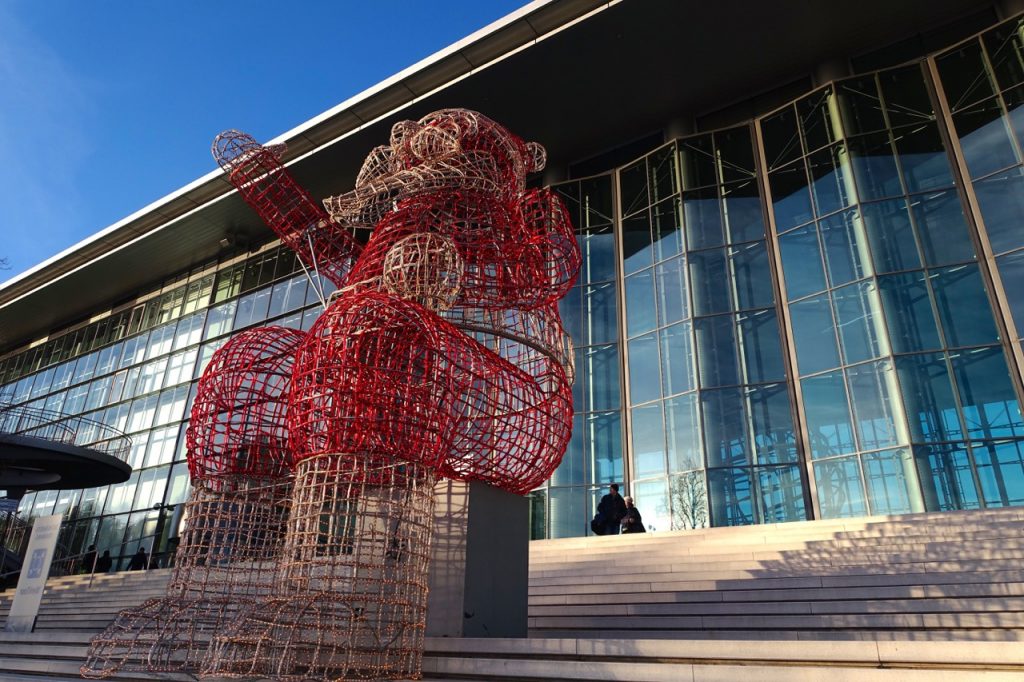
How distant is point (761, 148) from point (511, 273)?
14.8m

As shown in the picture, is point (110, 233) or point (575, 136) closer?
point (575, 136)

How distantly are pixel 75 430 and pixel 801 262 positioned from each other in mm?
29262

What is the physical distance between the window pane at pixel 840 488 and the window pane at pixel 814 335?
7.24 ft

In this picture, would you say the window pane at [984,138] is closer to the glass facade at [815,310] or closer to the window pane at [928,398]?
the glass facade at [815,310]

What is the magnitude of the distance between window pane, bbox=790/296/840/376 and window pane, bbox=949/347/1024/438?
236 cm

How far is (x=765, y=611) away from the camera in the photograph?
7621 mm

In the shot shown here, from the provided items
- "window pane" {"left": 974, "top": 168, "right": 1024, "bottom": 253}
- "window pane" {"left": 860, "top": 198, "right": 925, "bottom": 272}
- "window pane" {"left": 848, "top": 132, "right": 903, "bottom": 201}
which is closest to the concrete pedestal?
"window pane" {"left": 860, "top": 198, "right": 925, "bottom": 272}

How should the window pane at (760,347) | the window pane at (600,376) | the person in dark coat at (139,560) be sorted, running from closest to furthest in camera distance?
the window pane at (760,347) → the window pane at (600,376) → the person in dark coat at (139,560)

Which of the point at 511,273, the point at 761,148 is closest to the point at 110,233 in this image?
the point at 761,148

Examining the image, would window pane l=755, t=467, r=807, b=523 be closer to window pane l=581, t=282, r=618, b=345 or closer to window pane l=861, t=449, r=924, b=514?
window pane l=861, t=449, r=924, b=514

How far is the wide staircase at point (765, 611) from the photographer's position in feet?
14.3

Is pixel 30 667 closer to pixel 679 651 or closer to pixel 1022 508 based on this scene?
pixel 679 651

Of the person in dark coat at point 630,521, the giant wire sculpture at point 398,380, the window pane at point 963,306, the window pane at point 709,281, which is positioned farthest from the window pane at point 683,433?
the giant wire sculpture at point 398,380

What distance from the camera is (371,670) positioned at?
486 cm
